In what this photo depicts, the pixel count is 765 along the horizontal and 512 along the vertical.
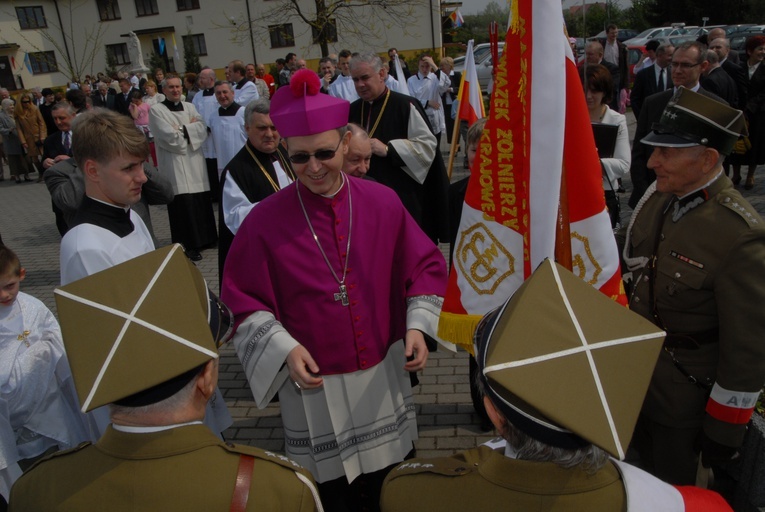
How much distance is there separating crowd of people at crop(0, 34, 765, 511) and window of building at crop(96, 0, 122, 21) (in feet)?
136

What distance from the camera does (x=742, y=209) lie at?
7.41 ft

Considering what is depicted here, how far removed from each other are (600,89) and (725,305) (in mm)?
2595

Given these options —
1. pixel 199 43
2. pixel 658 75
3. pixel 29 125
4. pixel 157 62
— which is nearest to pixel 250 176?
pixel 658 75

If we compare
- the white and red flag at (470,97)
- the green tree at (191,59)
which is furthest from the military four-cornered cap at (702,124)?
the green tree at (191,59)

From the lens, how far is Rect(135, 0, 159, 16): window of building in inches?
1575

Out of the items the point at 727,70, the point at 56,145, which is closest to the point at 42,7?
the point at 56,145

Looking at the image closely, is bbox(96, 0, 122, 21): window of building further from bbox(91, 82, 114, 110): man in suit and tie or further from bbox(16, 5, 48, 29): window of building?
bbox(91, 82, 114, 110): man in suit and tie

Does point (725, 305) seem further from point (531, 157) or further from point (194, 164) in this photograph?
point (194, 164)

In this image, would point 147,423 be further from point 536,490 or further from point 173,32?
point 173,32

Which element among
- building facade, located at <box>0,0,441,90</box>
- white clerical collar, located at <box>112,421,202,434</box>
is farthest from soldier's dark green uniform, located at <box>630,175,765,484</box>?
building facade, located at <box>0,0,441,90</box>

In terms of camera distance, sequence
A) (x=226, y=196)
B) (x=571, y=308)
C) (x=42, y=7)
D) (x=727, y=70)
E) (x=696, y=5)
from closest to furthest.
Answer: (x=571, y=308) → (x=226, y=196) → (x=727, y=70) → (x=696, y=5) → (x=42, y=7)

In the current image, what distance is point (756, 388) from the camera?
2.29m

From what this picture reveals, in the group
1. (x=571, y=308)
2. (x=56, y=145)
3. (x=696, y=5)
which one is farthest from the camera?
(x=696, y=5)

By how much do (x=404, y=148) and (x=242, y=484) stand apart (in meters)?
→ 3.53
